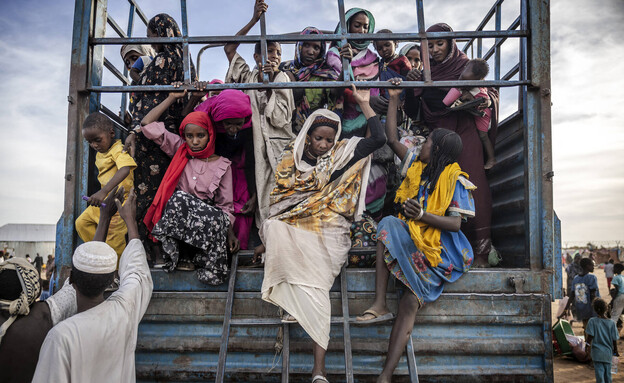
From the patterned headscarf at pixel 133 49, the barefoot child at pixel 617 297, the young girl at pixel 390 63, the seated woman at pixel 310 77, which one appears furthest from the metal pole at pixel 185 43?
the barefoot child at pixel 617 297

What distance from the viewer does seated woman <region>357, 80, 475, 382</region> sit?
2.62 meters

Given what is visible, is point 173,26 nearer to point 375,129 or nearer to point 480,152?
point 375,129

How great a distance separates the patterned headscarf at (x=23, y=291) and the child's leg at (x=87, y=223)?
96cm

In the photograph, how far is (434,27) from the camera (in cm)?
427

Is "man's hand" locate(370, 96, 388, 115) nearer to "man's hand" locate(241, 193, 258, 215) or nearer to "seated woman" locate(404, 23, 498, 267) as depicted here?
"seated woman" locate(404, 23, 498, 267)

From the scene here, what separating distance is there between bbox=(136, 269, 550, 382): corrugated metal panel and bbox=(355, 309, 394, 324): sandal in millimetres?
108

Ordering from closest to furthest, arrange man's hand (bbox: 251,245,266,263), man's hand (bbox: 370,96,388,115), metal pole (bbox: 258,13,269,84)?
metal pole (bbox: 258,13,269,84), man's hand (bbox: 251,245,266,263), man's hand (bbox: 370,96,388,115)

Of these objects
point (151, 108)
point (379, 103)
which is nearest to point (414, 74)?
point (379, 103)

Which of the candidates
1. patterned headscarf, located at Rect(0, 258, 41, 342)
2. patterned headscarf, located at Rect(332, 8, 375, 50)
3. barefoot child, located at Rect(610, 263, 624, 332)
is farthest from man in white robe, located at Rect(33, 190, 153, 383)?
barefoot child, located at Rect(610, 263, 624, 332)

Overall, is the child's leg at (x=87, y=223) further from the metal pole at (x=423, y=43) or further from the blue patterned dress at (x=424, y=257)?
the metal pole at (x=423, y=43)

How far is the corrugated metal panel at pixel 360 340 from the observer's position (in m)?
2.61

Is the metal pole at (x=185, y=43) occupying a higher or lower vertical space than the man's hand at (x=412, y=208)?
higher

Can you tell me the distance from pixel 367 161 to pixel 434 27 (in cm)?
192

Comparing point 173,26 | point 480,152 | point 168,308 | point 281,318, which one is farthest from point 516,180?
point 173,26
